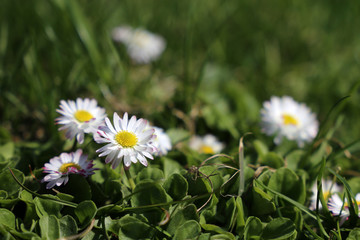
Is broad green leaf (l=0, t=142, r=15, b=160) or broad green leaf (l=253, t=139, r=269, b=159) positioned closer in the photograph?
broad green leaf (l=0, t=142, r=15, b=160)

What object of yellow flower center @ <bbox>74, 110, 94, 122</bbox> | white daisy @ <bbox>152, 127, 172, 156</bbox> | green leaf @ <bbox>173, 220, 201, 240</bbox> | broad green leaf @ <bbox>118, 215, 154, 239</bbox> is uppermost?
white daisy @ <bbox>152, 127, 172, 156</bbox>

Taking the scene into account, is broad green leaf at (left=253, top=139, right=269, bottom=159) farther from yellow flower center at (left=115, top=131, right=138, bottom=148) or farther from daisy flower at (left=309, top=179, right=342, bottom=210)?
yellow flower center at (left=115, top=131, right=138, bottom=148)

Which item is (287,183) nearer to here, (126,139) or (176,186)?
(176,186)

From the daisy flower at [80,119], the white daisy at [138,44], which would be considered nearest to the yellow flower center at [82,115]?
the daisy flower at [80,119]

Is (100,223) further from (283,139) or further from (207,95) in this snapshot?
(207,95)

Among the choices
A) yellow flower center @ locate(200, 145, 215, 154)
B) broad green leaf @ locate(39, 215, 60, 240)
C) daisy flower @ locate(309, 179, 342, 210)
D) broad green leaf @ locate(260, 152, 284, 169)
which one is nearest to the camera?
broad green leaf @ locate(39, 215, 60, 240)

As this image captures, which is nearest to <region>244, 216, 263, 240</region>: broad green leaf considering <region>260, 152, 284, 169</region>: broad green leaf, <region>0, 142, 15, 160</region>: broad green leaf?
<region>260, 152, 284, 169</region>: broad green leaf

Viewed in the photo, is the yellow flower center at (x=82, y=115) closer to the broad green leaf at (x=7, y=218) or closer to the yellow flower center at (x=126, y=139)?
the yellow flower center at (x=126, y=139)

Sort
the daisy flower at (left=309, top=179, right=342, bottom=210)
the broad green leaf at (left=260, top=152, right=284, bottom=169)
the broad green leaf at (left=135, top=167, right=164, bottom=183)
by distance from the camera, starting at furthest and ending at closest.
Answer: the broad green leaf at (left=260, top=152, right=284, bottom=169) → the daisy flower at (left=309, top=179, right=342, bottom=210) → the broad green leaf at (left=135, top=167, right=164, bottom=183)
